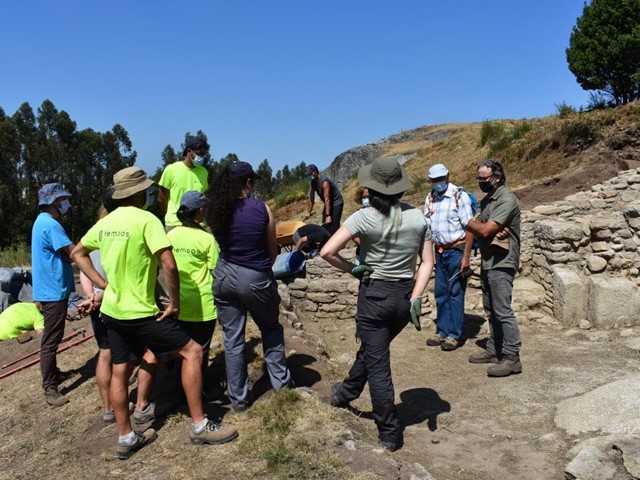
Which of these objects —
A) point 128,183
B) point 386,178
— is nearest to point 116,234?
point 128,183

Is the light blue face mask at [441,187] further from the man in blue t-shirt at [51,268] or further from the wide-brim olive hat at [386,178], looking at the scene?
the man in blue t-shirt at [51,268]

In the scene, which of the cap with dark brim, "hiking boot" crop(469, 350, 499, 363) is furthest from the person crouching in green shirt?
"hiking boot" crop(469, 350, 499, 363)

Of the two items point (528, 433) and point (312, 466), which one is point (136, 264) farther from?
point (528, 433)

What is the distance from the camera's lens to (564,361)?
5598mm

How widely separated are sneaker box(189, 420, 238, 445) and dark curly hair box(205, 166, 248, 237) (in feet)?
4.30

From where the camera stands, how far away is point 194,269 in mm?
4086

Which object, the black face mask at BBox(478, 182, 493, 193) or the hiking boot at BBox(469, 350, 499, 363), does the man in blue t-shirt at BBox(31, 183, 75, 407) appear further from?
the hiking boot at BBox(469, 350, 499, 363)

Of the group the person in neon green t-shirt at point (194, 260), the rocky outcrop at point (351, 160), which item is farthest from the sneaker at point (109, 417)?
the rocky outcrop at point (351, 160)

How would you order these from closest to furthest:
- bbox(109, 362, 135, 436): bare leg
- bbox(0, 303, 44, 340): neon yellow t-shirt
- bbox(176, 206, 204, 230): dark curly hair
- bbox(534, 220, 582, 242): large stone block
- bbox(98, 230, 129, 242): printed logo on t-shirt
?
bbox(98, 230, 129, 242): printed logo on t-shirt, bbox(109, 362, 135, 436): bare leg, bbox(176, 206, 204, 230): dark curly hair, bbox(534, 220, 582, 242): large stone block, bbox(0, 303, 44, 340): neon yellow t-shirt

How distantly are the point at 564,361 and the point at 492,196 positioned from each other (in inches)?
75.5

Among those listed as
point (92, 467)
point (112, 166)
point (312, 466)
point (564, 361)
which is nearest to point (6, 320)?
point (92, 467)

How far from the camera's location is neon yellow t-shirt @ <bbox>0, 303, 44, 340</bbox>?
7188 mm

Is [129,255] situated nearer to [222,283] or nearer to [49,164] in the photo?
[222,283]

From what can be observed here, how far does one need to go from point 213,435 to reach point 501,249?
3.11 metres
